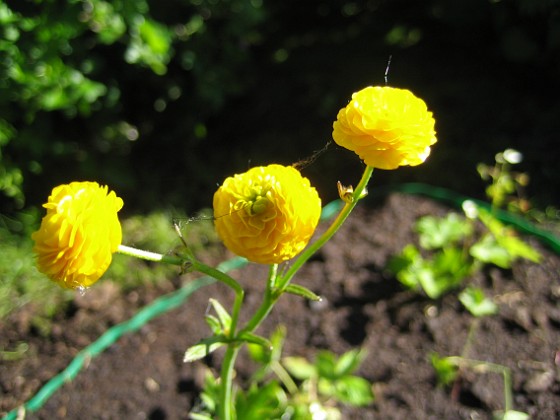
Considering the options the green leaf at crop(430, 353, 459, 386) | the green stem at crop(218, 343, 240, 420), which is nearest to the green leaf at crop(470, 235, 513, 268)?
the green leaf at crop(430, 353, 459, 386)

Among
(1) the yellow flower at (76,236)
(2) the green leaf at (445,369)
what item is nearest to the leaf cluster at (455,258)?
(2) the green leaf at (445,369)

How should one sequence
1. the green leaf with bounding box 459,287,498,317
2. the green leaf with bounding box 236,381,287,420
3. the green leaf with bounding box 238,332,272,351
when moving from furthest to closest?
1. the green leaf with bounding box 459,287,498,317
2. the green leaf with bounding box 236,381,287,420
3. the green leaf with bounding box 238,332,272,351

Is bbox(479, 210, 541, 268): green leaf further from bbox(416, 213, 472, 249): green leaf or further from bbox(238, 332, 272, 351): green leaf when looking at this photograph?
bbox(238, 332, 272, 351): green leaf

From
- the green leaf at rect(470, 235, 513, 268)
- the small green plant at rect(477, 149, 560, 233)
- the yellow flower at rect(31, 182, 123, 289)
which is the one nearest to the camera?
the yellow flower at rect(31, 182, 123, 289)

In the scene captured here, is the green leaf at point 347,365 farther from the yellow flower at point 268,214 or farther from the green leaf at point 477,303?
the yellow flower at point 268,214

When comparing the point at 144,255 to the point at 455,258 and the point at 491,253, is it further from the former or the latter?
the point at 491,253

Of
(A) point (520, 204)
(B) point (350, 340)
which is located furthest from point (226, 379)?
(A) point (520, 204)
